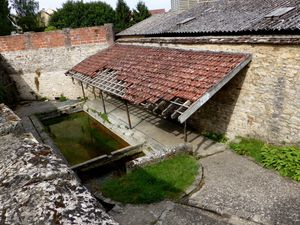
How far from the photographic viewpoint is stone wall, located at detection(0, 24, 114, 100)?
19281 millimetres

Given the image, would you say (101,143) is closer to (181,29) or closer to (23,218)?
(181,29)

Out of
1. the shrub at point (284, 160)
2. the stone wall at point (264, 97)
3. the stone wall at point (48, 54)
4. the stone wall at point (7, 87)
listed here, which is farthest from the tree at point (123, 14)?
the shrub at point (284, 160)

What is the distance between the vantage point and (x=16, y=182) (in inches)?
77.6

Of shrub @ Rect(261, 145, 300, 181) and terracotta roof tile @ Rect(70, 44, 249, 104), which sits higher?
terracotta roof tile @ Rect(70, 44, 249, 104)

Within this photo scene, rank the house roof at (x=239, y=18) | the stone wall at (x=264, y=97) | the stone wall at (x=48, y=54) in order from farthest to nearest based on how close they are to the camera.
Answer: the stone wall at (x=48, y=54) → the house roof at (x=239, y=18) → the stone wall at (x=264, y=97)

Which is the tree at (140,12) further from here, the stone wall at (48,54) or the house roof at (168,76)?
the house roof at (168,76)

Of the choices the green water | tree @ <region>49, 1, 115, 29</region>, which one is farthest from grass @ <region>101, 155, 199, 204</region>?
tree @ <region>49, 1, 115, 29</region>

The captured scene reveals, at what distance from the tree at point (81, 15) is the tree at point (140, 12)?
276 centimetres

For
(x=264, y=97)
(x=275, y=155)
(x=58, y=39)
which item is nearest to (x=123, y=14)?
(x=58, y=39)

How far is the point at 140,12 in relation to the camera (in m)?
36.4

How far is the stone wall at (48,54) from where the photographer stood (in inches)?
759

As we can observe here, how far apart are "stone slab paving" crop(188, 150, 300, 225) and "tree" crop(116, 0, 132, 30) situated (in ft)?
101

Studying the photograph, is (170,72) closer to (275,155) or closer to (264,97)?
(264,97)

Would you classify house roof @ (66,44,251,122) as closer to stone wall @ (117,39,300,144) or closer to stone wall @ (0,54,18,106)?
stone wall @ (117,39,300,144)
